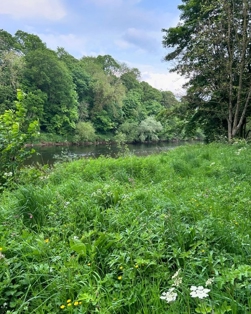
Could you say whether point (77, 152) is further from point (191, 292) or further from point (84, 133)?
point (191, 292)

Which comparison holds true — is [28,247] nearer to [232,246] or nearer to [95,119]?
[232,246]

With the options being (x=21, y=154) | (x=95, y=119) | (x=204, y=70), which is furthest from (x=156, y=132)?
(x=21, y=154)

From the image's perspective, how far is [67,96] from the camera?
45312 mm

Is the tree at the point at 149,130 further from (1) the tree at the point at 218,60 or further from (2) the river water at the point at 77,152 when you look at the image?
(1) the tree at the point at 218,60

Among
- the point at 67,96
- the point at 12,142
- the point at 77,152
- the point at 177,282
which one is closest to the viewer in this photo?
the point at 177,282

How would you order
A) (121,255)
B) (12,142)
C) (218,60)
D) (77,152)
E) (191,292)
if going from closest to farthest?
(191,292) < (121,255) < (12,142) < (218,60) < (77,152)

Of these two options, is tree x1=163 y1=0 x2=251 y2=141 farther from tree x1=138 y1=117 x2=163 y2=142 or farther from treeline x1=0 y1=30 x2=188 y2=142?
tree x1=138 y1=117 x2=163 y2=142

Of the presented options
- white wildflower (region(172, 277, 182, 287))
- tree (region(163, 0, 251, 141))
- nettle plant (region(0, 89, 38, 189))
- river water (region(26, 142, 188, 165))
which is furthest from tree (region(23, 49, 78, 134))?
white wildflower (region(172, 277, 182, 287))

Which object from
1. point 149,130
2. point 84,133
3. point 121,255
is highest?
point 149,130

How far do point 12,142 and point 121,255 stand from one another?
3288 millimetres

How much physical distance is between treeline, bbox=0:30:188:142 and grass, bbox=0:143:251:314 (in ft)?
98.0

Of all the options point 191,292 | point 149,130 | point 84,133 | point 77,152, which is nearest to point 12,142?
point 191,292

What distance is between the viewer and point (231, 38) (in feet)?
40.9

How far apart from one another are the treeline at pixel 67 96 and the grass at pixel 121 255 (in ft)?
98.0
